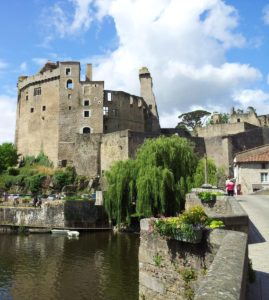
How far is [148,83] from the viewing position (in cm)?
5853

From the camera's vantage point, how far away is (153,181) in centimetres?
2606

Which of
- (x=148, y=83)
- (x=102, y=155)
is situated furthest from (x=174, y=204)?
(x=148, y=83)

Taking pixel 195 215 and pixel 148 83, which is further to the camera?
pixel 148 83

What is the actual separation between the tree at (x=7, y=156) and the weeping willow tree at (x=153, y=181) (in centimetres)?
2672

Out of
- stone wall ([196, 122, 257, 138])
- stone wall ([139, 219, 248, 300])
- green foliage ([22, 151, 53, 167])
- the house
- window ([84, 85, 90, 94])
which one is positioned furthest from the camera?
stone wall ([196, 122, 257, 138])

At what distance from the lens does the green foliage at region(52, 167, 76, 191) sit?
146ft

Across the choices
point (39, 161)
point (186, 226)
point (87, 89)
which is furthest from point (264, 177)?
point (39, 161)

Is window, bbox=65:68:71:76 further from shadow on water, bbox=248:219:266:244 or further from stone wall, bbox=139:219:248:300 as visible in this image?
stone wall, bbox=139:219:248:300

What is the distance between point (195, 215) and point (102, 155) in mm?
40173

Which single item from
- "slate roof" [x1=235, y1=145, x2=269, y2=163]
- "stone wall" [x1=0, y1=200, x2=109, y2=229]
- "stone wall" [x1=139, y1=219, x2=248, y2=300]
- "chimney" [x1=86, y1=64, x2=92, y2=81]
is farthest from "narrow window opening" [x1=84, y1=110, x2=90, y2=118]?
"stone wall" [x1=139, y1=219, x2=248, y2=300]

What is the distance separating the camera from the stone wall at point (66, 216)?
103 feet

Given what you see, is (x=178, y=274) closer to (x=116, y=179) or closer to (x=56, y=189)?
(x=116, y=179)

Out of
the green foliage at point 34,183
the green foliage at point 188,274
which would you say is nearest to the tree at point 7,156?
the green foliage at point 34,183

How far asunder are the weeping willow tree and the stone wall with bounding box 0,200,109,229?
2609mm
